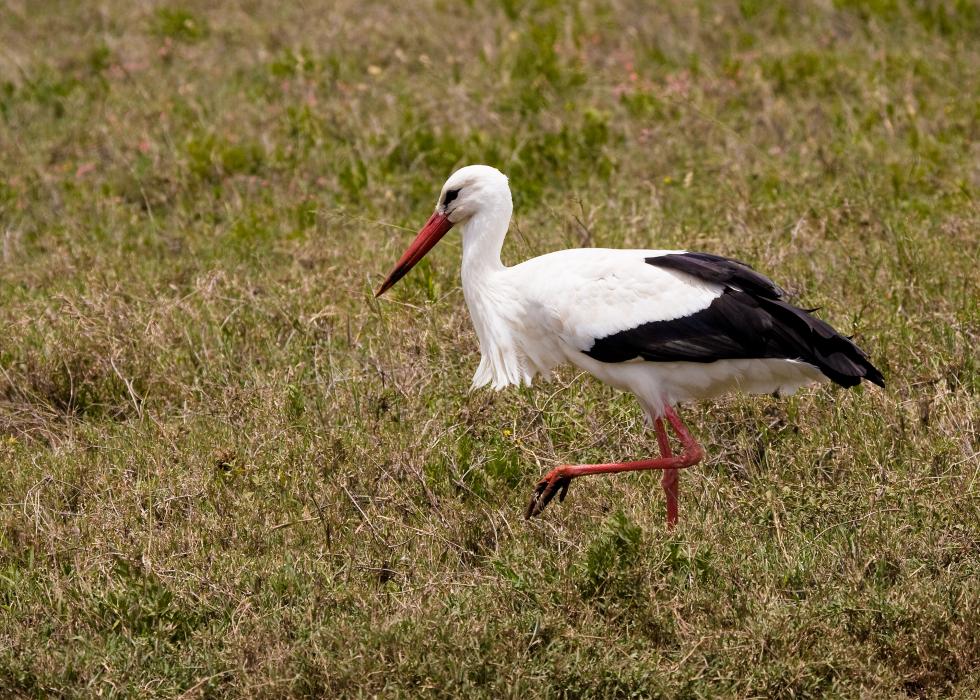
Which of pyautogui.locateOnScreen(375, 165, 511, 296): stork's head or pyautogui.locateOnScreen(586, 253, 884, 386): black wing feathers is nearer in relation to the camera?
pyautogui.locateOnScreen(586, 253, 884, 386): black wing feathers

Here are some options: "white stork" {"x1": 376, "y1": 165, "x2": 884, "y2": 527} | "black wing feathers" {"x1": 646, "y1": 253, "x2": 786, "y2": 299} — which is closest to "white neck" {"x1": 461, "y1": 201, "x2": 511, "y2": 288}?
"white stork" {"x1": 376, "y1": 165, "x2": 884, "y2": 527}

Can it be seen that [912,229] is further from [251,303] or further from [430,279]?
[251,303]

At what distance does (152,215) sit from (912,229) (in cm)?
419

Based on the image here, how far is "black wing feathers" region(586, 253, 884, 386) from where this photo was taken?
5078 millimetres

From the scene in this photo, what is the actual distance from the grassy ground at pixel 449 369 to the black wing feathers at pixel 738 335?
1.58 feet

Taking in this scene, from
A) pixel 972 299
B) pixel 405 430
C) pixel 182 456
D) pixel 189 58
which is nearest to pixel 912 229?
pixel 972 299

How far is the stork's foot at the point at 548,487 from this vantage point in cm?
513

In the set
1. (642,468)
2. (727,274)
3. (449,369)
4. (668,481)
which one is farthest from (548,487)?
(449,369)

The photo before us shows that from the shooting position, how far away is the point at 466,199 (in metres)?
5.62

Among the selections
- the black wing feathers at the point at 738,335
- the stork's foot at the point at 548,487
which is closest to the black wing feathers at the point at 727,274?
the black wing feathers at the point at 738,335

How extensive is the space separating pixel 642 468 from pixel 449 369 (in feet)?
4.20

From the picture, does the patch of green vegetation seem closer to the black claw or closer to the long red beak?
the long red beak

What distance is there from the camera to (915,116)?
334 inches

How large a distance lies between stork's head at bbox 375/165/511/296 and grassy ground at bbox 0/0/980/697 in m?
0.67
